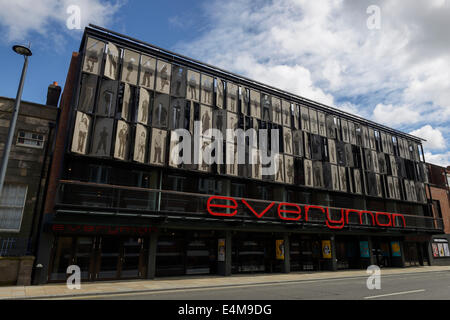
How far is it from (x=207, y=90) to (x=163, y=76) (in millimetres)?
3574

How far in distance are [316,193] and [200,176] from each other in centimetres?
1205

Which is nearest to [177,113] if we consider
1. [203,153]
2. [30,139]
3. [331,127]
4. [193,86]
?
[193,86]

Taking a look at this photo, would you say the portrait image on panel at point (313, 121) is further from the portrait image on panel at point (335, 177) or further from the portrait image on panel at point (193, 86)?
the portrait image on panel at point (193, 86)

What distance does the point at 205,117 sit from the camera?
21469 millimetres

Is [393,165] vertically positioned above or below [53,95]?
below

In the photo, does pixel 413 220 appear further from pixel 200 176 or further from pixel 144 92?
pixel 144 92

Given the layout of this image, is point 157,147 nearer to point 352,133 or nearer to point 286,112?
point 286,112

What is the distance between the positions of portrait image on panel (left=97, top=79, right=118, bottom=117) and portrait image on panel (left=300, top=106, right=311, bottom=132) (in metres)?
16.8

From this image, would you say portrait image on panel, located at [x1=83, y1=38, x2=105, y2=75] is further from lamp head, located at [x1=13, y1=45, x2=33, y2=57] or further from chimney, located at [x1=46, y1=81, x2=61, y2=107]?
chimney, located at [x1=46, y1=81, x2=61, y2=107]

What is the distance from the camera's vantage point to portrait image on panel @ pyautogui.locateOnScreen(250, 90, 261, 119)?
2427 cm

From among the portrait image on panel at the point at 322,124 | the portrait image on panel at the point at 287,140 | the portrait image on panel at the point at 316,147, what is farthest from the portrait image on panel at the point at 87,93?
the portrait image on panel at the point at 322,124

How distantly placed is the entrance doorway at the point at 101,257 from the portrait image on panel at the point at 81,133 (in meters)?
5.13

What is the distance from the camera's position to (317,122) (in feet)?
92.6
